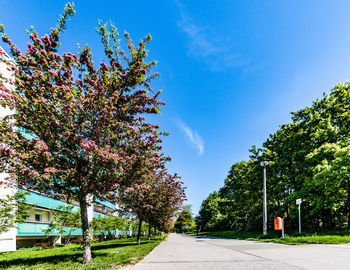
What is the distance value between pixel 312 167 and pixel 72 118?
20850 mm

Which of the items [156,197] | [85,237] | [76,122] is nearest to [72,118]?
[76,122]

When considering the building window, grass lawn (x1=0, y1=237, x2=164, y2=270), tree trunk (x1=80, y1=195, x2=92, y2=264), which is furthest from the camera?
the building window

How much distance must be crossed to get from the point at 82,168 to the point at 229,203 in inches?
1639

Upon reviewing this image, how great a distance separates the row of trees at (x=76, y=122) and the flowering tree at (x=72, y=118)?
0.03 metres

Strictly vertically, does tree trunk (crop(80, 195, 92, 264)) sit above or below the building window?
above

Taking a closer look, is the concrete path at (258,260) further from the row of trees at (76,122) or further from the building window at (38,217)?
the building window at (38,217)

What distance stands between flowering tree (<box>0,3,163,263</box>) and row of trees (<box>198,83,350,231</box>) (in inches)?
612

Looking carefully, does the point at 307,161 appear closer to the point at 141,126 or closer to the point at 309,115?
the point at 309,115

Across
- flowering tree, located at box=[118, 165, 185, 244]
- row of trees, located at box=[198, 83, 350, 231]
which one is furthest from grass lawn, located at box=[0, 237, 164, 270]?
row of trees, located at box=[198, 83, 350, 231]

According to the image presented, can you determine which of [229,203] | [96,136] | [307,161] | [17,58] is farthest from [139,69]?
[229,203]

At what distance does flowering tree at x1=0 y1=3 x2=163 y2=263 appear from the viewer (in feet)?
21.4

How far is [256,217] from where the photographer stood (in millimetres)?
29406

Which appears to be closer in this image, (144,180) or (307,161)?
(144,180)

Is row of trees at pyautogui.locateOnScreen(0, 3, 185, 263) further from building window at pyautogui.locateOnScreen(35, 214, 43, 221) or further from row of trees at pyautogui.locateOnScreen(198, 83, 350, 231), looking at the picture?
building window at pyautogui.locateOnScreen(35, 214, 43, 221)
